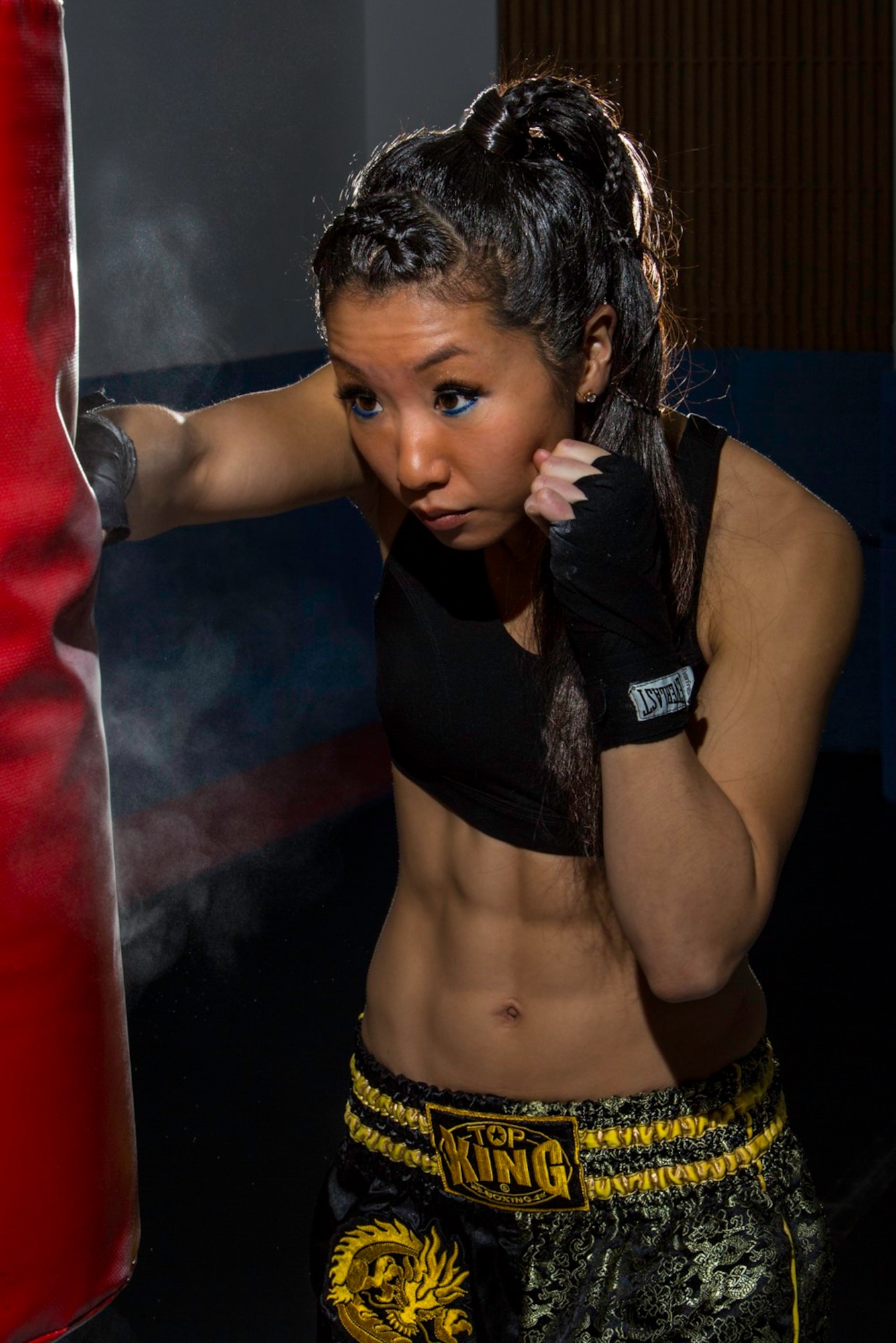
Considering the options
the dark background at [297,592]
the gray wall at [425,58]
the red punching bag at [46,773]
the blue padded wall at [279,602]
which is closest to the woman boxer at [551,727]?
the red punching bag at [46,773]

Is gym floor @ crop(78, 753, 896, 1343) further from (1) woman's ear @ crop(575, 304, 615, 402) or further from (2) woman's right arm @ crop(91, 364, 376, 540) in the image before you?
(1) woman's ear @ crop(575, 304, 615, 402)

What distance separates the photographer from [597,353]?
3.34 ft

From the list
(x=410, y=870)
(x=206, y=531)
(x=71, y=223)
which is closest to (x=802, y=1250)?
(x=410, y=870)

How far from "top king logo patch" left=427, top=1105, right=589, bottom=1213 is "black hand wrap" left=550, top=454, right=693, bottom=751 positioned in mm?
350

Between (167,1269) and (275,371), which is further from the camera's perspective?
(275,371)

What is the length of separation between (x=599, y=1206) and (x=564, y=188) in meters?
0.70

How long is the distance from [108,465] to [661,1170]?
25.2 inches

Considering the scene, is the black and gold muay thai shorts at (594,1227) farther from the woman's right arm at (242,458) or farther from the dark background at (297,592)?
the dark background at (297,592)

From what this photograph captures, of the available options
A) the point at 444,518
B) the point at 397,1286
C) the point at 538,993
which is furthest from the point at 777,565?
the point at 397,1286

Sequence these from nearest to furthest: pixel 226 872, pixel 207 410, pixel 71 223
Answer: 1. pixel 71 223
2. pixel 207 410
3. pixel 226 872

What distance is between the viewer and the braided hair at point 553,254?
0.94 meters

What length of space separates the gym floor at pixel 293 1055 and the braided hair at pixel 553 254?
131 cm

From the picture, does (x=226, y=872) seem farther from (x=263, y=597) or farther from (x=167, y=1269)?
(x=167, y=1269)

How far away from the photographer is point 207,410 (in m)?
1.07
